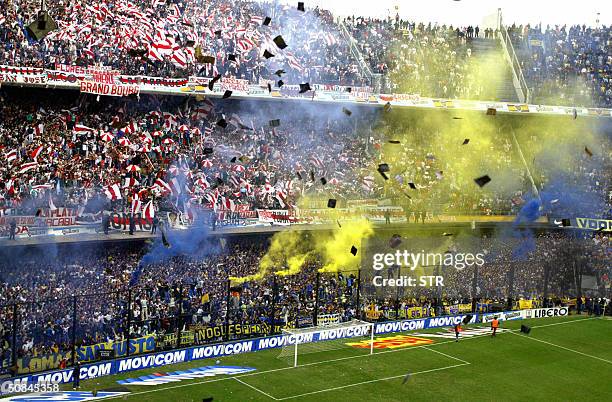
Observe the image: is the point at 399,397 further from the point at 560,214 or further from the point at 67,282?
the point at 560,214

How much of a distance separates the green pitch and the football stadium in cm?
13

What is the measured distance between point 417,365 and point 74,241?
1219 cm

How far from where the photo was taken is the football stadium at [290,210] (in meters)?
25.4

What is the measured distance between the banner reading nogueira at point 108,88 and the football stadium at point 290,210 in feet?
0.27

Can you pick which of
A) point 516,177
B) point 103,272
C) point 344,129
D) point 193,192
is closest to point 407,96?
point 344,129

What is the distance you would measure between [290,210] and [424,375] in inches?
377

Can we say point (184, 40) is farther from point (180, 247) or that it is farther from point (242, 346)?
point (242, 346)

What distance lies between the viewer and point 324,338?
29125 mm

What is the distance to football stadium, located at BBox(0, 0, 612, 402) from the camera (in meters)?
25.4

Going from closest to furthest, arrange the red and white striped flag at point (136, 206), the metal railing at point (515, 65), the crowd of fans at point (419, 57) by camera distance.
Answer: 1. the red and white striped flag at point (136, 206)
2. the crowd of fans at point (419, 57)
3. the metal railing at point (515, 65)

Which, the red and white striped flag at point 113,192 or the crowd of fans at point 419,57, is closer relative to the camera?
the red and white striped flag at point 113,192

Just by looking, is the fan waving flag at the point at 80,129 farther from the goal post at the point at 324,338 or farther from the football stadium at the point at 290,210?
the goal post at the point at 324,338

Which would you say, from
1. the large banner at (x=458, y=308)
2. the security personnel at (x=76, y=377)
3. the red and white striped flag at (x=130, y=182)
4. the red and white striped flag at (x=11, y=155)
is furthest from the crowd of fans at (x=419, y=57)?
the security personnel at (x=76, y=377)

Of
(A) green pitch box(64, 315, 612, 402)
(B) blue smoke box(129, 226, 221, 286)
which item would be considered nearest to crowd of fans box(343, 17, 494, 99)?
(B) blue smoke box(129, 226, 221, 286)
